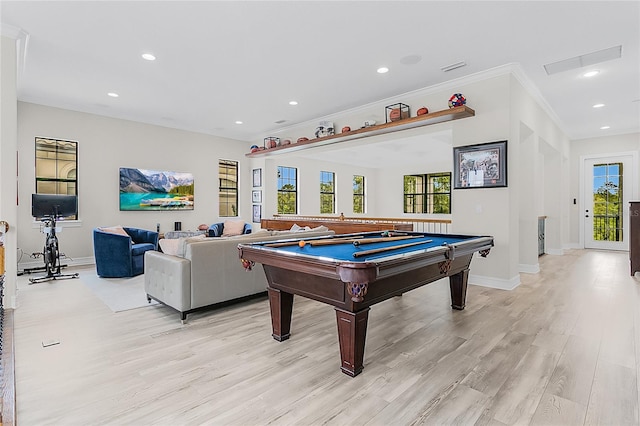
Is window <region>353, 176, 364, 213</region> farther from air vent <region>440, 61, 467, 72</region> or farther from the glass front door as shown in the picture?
air vent <region>440, 61, 467, 72</region>

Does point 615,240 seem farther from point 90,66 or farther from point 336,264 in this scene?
point 90,66

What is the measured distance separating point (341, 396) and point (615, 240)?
9204 millimetres

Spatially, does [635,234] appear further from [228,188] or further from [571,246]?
[228,188]

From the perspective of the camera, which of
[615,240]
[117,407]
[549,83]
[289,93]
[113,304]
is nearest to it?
[117,407]

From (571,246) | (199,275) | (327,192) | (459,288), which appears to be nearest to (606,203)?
(571,246)

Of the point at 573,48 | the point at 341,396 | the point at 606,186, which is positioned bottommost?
the point at 341,396

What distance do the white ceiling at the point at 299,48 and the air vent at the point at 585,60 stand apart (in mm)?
89

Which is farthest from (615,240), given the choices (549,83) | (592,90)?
(549,83)

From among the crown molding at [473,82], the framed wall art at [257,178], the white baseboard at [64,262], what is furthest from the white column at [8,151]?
the framed wall art at [257,178]

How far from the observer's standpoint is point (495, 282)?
4.47 m

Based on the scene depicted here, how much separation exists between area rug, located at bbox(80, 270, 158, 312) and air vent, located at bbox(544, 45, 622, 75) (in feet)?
19.1

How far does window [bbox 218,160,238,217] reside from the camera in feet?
27.7

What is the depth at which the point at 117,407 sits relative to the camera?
186 cm

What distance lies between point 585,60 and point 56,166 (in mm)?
8446
